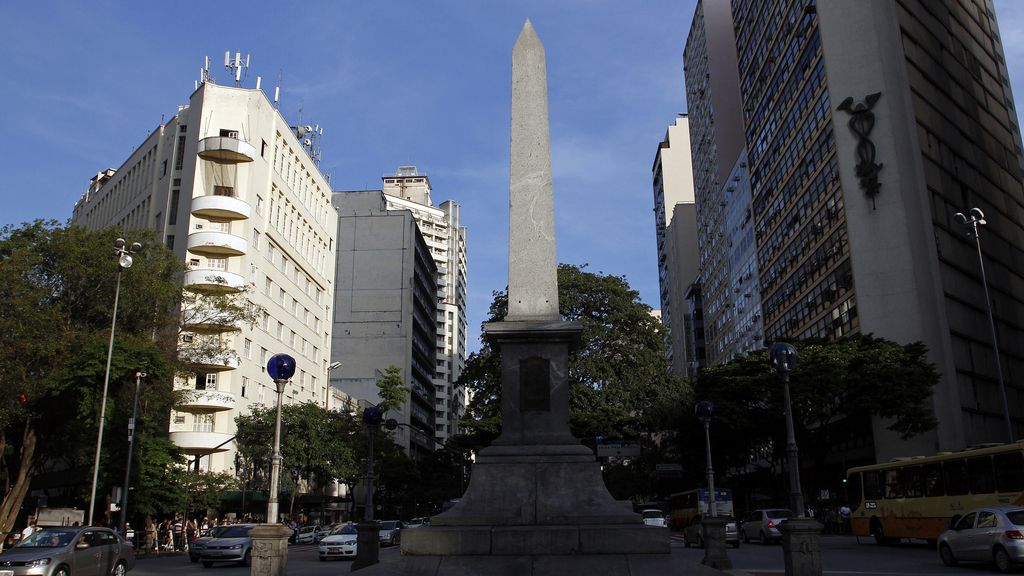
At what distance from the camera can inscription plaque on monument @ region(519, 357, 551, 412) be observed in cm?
1395

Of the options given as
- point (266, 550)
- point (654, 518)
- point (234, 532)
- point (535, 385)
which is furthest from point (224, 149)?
point (266, 550)

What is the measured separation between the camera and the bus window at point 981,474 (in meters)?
21.0

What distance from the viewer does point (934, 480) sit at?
76.7 feet

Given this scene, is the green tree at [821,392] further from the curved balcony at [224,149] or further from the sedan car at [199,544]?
the curved balcony at [224,149]

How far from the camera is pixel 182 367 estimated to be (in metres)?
36.0

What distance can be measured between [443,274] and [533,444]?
11556 centimetres

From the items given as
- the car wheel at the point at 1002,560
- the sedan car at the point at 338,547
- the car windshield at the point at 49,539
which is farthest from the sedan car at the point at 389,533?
the car wheel at the point at 1002,560

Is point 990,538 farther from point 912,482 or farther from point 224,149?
point 224,149

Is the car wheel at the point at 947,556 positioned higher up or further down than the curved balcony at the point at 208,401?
further down

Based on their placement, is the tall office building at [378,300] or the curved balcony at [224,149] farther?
the tall office building at [378,300]

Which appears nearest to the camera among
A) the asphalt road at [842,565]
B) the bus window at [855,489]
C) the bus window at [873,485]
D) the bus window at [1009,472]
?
the asphalt road at [842,565]

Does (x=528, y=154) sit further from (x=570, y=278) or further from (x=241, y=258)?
(x=241, y=258)

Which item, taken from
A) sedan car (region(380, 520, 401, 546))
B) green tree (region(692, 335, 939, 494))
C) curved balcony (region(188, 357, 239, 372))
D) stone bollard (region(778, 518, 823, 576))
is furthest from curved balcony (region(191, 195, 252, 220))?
stone bollard (region(778, 518, 823, 576))

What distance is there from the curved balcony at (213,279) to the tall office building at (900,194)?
33.9 m
